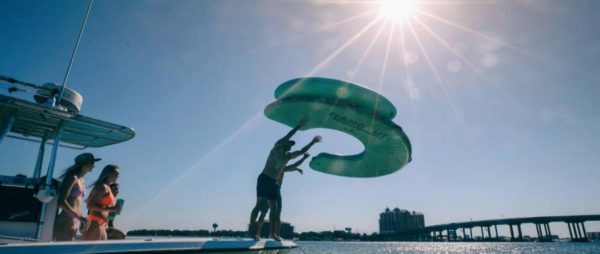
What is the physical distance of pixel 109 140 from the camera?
5.86 m

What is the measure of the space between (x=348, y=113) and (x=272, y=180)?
2218 mm

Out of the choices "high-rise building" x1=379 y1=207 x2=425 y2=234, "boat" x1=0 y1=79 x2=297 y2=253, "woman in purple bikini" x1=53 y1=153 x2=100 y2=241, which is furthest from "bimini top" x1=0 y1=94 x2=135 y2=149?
"high-rise building" x1=379 y1=207 x2=425 y2=234

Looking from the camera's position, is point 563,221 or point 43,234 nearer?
point 43,234

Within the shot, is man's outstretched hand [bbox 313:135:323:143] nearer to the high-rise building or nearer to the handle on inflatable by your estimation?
the handle on inflatable

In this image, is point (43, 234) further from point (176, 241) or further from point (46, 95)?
point (176, 241)

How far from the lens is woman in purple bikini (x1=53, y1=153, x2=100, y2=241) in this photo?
3963 mm

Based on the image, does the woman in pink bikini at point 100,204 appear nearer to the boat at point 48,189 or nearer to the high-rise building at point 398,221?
the boat at point 48,189

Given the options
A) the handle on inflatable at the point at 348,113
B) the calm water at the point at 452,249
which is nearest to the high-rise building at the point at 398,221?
the calm water at the point at 452,249

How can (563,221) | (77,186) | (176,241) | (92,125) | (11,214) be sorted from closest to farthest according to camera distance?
(176,241) → (77,186) → (11,214) → (92,125) → (563,221)

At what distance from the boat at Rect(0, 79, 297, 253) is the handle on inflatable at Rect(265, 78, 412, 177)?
2.78 meters

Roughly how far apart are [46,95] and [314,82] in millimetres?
4632

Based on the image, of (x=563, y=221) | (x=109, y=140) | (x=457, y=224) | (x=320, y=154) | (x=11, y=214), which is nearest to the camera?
(x=11, y=214)

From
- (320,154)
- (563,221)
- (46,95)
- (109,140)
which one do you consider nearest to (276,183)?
(320,154)

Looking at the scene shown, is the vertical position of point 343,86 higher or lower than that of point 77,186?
higher
